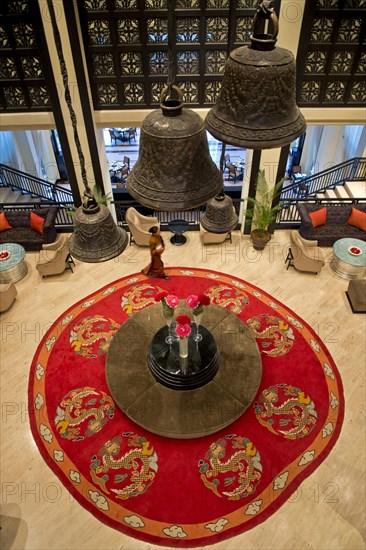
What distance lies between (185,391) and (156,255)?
2804 millimetres

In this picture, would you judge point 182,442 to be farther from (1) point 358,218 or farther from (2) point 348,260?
(1) point 358,218

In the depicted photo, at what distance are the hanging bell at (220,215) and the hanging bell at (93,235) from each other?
4.78 feet

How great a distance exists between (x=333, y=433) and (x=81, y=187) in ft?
21.6

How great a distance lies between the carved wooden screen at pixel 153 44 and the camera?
701 cm

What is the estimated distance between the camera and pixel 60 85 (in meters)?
7.62

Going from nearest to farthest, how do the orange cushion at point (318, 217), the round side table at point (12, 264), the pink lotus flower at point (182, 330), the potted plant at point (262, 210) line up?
the pink lotus flower at point (182, 330) < the round side table at point (12, 264) < the potted plant at point (262, 210) < the orange cushion at point (318, 217)

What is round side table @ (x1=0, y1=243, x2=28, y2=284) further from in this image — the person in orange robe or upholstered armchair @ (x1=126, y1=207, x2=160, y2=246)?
the person in orange robe

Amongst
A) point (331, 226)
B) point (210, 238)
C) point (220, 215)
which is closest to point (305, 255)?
point (331, 226)

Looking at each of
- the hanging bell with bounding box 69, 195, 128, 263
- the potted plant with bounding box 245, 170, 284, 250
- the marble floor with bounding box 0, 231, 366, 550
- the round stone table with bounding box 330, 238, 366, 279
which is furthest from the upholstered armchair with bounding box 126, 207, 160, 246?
the hanging bell with bounding box 69, 195, 128, 263

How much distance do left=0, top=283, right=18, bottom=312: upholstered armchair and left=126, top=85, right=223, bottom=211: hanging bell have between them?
18.7 ft

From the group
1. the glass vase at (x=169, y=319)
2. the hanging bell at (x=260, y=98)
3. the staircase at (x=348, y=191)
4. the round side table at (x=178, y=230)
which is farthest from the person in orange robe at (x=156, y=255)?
the hanging bell at (x=260, y=98)

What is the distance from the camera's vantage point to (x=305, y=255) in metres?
8.33

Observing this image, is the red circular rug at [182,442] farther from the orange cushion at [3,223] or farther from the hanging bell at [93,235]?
the hanging bell at [93,235]

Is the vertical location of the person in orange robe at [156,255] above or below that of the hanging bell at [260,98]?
below
